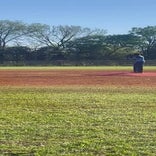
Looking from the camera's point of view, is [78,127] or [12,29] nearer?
[78,127]

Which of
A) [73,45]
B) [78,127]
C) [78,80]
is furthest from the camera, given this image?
[73,45]

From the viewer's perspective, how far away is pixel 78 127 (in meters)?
8.84

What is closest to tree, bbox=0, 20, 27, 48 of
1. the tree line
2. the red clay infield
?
the tree line

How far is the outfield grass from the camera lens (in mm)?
6906

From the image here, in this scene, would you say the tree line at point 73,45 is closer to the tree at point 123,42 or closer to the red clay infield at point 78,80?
the tree at point 123,42

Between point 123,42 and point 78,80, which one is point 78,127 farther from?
point 123,42

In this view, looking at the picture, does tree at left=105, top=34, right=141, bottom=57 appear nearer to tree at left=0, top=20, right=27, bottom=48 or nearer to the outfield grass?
tree at left=0, top=20, right=27, bottom=48

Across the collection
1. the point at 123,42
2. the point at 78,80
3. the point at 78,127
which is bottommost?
the point at 78,80

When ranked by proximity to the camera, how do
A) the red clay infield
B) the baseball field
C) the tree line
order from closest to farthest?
1. the baseball field
2. the red clay infield
3. the tree line

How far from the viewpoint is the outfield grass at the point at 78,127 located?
691 centimetres

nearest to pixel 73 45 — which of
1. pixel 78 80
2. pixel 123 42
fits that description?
pixel 123 42

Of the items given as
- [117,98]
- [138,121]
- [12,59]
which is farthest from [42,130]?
[12,59]

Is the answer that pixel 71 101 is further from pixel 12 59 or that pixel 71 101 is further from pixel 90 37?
pixel 90 37

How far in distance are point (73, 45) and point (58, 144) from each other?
90305 mm
